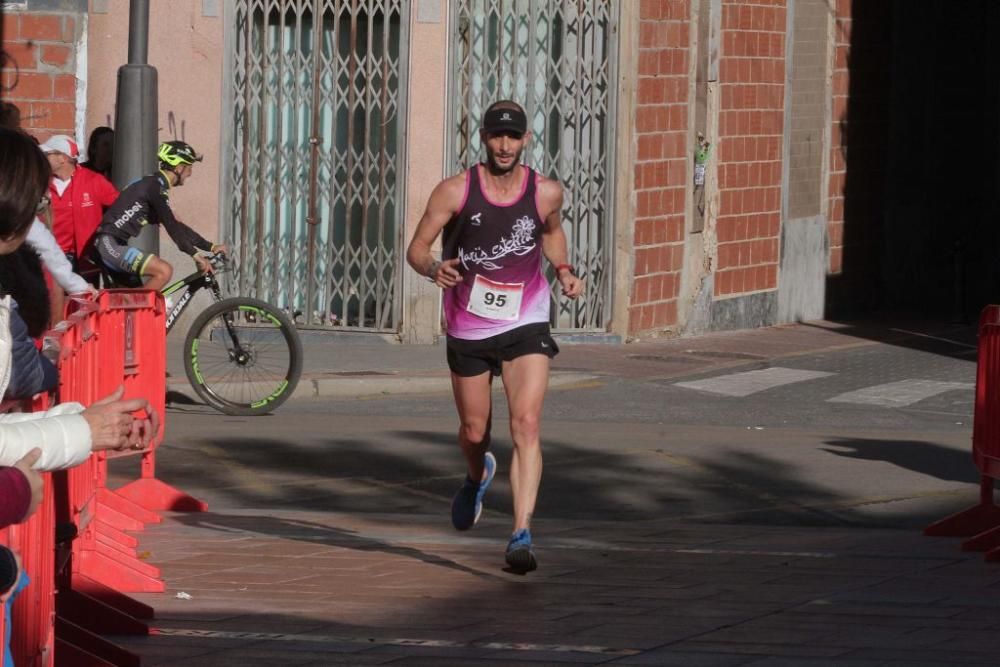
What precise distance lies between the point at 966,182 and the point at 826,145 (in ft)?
14.9

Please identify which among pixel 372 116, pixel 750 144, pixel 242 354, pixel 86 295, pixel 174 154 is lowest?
pixel 242 354

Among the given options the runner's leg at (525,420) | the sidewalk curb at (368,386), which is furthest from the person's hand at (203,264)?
the runner's leg at (525,420)

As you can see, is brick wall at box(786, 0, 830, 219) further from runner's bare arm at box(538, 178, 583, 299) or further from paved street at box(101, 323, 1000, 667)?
runner's bare arm at box(538, 178, 583, 299)

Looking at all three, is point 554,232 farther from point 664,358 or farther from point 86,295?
point 664,358

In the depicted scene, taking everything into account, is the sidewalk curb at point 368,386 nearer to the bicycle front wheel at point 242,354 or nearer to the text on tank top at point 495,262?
the bicycle front wheel at point 242,354

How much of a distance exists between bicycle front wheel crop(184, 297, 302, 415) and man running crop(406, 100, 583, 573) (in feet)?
17.5

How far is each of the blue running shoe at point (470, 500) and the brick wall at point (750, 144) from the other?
40.7 feet

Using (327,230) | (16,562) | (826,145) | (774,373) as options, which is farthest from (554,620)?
(826,145)

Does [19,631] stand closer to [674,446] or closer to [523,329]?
[523,329]

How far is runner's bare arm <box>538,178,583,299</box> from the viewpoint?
27.9 ft

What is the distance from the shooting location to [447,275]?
27.3 ft

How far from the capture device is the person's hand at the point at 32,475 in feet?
13.9

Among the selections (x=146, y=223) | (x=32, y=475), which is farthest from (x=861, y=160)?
(x=32, y=475)

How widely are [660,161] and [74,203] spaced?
24.3ft
